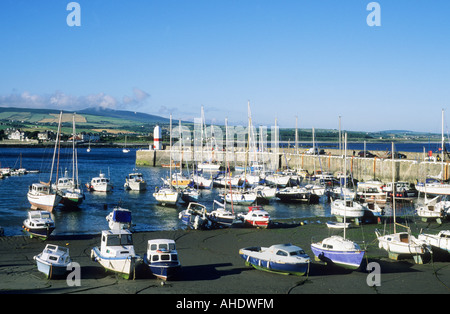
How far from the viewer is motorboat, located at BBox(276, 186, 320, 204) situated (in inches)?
1603

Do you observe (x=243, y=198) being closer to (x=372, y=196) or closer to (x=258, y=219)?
(x=372, y=196)

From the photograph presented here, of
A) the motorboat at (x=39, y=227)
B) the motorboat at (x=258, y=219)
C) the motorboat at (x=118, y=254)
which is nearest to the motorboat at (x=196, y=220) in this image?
the motorboat at (x=258, y=219)

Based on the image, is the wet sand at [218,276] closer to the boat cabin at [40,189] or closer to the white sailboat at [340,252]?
the white sailboat at [340,252]

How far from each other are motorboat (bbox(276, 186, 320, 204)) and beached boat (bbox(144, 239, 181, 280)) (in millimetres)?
24885

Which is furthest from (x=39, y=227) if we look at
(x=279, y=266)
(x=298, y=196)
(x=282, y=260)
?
(x=298, y=196)

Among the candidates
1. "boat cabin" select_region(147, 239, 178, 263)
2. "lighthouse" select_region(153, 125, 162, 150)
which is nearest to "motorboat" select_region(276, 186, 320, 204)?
"boat cabin" select_region(147, 239, 178, 263)

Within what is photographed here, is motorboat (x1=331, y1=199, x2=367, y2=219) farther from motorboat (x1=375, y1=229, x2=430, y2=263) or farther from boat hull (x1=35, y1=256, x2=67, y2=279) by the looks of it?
boat hull (x1=35, y1=256, x2=67, y2=279)

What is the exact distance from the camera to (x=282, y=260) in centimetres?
1725

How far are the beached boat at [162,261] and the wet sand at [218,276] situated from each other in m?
0.28

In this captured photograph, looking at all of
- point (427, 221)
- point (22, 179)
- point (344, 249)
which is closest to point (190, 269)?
point (344, 249)

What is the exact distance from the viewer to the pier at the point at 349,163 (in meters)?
49.2

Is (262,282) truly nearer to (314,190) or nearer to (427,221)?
(427,221)
